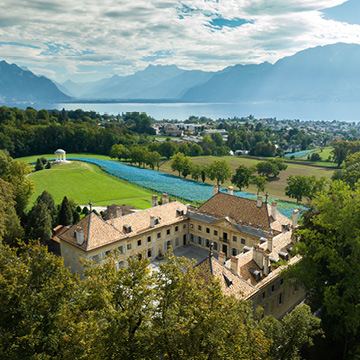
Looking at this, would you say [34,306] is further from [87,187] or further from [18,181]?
[87,187]

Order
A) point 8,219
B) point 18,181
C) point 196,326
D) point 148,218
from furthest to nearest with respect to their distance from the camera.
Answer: point 18,181
point 148,218
point 8,219
point 196,326

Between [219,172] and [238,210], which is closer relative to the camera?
[238,210]

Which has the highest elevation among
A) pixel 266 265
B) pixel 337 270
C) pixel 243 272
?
pixel 337 270

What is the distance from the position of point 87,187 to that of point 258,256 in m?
69.0

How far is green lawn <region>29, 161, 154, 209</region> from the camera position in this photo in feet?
274

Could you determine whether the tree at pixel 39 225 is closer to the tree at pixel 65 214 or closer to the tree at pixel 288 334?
the tree at pixel 65 214

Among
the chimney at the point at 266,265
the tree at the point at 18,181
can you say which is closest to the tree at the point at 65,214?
the tree at the point at 18,181

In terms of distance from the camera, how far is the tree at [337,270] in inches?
1057

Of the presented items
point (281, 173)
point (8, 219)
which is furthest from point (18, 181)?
point (281, 173)

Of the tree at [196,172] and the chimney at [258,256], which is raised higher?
the chimney at [258,256]

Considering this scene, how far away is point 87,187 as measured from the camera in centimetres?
9512

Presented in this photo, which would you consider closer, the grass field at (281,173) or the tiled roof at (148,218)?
the tiled roof at (148,218)

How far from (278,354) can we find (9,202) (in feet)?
149

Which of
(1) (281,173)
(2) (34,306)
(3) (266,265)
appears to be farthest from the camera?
(1) (281,173)
